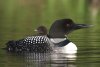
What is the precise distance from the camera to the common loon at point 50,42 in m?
15.2

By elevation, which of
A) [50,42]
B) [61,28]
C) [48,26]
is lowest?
[50,42]

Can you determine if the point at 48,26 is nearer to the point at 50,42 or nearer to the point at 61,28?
the point at 61,28

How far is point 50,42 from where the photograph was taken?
1551 cm

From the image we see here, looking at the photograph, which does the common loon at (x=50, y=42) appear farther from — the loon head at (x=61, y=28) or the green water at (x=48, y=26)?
the green water at (x=48, y=26)

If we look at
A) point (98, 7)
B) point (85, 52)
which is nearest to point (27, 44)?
point (85, 52)

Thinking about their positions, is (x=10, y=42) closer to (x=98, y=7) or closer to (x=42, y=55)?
(x=42, y=55)

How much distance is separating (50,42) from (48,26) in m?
5.10

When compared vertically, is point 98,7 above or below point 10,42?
above

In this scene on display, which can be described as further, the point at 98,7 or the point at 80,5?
the point at 98,7

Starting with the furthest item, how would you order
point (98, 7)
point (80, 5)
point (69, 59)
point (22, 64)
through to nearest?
point (98, 7)
point (80, 5)
point (69, 59)
point (22, 64)

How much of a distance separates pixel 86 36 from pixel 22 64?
4.66 metres

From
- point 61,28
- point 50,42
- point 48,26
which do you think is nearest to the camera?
point 50,42

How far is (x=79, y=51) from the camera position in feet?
50.2

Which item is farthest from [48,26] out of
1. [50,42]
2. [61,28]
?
[50,42]
